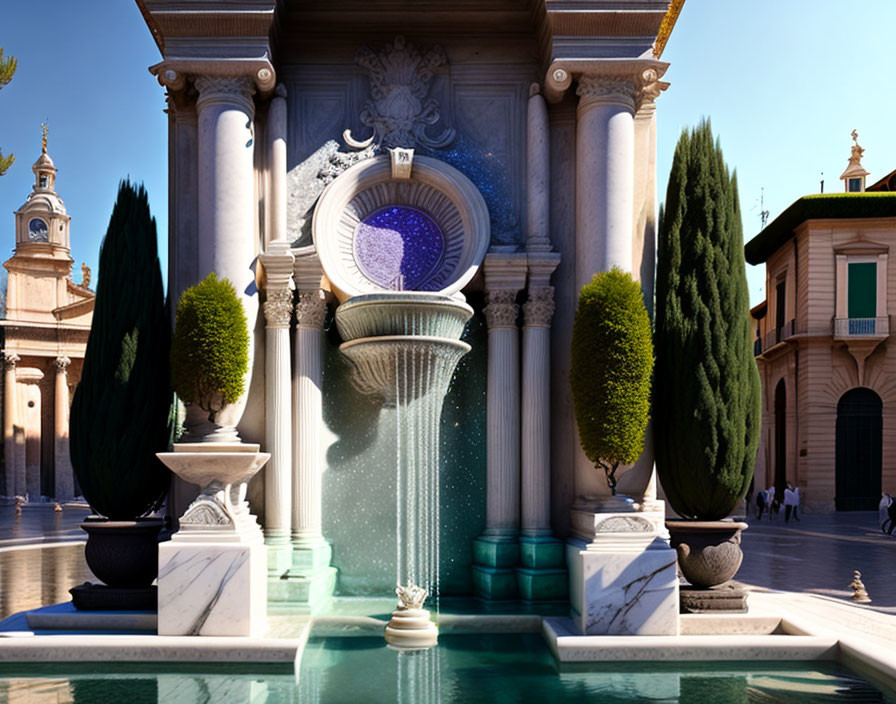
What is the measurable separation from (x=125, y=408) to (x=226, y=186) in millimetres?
3253

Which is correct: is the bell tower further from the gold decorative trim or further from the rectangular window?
the gold decorative trim

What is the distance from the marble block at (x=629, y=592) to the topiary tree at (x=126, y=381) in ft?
18.1

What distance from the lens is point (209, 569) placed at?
381 inches

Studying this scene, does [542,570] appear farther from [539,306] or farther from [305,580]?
[539,306]

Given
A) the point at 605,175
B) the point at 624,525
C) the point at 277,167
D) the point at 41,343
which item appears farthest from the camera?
the point at 41,343

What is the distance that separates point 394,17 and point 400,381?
5468 mm

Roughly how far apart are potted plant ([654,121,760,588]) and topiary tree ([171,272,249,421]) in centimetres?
543

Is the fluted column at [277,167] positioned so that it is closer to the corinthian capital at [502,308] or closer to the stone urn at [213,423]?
the stone urn at [213,423]

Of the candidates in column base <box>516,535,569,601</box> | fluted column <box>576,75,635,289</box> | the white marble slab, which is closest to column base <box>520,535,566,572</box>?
column base <box>516,535,569,601</box>

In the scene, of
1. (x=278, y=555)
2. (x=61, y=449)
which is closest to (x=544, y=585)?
(x=278, y=555)

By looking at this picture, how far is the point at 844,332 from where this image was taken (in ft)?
119

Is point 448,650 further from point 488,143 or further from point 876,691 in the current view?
point 488,143

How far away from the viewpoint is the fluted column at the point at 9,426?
5103 cm

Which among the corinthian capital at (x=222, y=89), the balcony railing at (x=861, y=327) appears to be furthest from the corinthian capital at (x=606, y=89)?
the balcony railing at (x=861, y=327)
